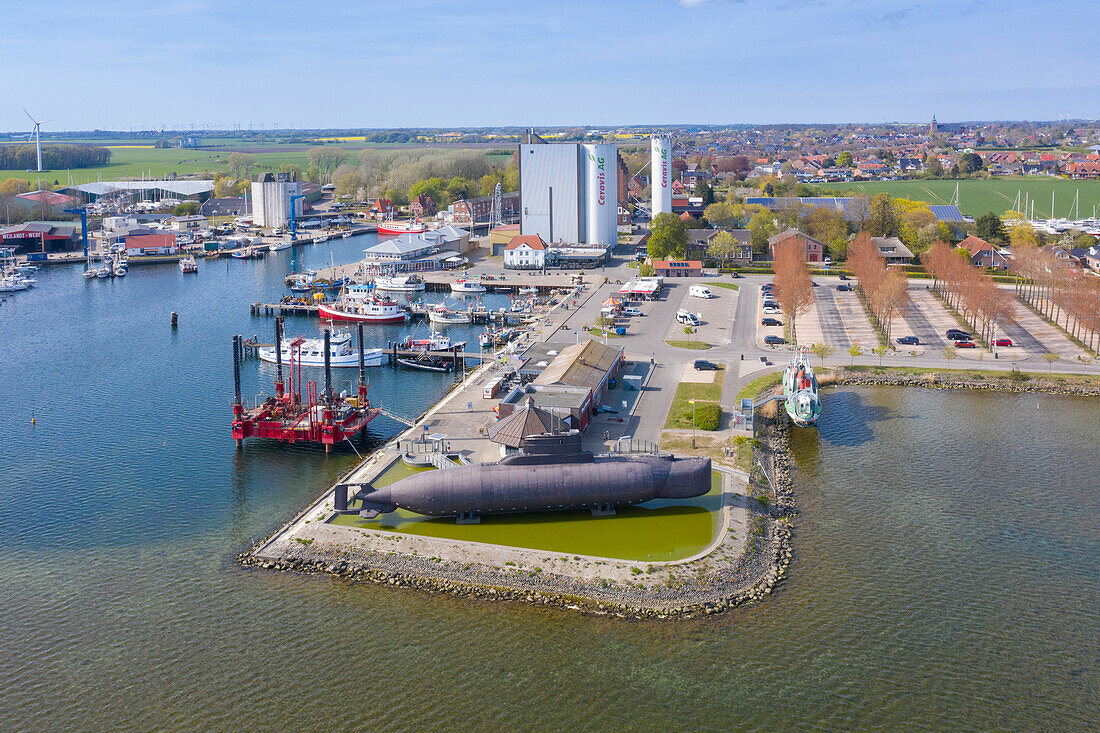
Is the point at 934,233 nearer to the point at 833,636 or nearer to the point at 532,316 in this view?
the point at 532,316

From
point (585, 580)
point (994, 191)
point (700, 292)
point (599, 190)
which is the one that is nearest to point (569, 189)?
point (599, 190)

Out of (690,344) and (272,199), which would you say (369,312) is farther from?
(272,199)

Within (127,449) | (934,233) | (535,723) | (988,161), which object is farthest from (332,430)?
(988,161)

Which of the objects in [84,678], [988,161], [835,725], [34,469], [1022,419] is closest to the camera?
[835,725]

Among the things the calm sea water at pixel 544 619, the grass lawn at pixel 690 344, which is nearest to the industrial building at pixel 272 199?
the grass lawn at pixel 690 344

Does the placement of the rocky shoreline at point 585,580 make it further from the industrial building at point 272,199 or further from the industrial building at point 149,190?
the industrial building at point 149,190
